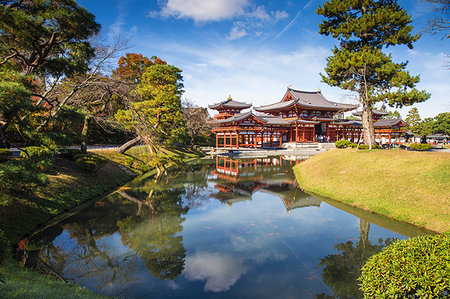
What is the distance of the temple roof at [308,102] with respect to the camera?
44.0 meters

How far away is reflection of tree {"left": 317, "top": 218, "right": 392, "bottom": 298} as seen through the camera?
565 centimetres

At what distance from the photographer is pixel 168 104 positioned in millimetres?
26609

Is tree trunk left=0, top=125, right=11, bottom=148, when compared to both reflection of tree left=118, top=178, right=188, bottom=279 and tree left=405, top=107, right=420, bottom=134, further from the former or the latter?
tree left=405, top=107, right=420, bottom=134

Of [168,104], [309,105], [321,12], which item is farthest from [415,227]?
[309,105]

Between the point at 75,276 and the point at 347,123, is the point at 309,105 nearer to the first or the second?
the point at 347,123

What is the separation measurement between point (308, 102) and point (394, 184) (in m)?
36.3

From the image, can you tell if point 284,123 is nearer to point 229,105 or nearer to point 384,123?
point 229,105

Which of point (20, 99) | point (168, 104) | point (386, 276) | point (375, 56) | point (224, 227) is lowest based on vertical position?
point (224, 227)

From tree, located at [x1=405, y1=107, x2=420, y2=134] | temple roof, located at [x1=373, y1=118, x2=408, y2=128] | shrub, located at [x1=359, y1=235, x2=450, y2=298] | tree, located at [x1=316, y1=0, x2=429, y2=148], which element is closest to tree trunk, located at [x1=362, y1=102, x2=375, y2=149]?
tree, located at [x1=316, y1=0, x2=429, y2=148]

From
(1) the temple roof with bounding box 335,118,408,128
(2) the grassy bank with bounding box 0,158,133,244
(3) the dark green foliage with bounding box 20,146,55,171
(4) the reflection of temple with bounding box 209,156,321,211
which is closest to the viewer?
(2) the grassy bank with bounding box 0,158,133,244

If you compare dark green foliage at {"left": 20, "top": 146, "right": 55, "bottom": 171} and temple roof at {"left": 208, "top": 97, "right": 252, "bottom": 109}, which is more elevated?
temple roof at {"left": 208, "top": 97, "right": 252, "bottom": 109}

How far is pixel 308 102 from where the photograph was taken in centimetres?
4569

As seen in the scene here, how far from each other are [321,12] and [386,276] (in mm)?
25027

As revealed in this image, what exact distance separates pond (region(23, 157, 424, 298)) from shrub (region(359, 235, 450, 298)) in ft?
6.36
